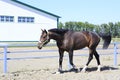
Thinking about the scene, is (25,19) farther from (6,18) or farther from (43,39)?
(43,39)

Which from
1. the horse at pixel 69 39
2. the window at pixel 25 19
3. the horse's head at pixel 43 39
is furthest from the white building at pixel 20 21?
the horse's head at pixel 43 39

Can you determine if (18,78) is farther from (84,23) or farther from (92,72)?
(84,23)

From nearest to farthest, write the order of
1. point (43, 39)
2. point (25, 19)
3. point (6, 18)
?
point (43, 39), point (6, 18), point (25, 19)

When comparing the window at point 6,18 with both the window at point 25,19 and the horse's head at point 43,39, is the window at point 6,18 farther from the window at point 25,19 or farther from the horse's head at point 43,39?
the horse's head at point 43,39

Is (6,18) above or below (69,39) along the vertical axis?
above

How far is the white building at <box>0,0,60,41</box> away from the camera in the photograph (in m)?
41.3

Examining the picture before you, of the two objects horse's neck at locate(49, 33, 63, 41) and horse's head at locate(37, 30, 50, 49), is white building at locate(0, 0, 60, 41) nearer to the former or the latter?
horse's neck at locate(49, 33, 63, 41)

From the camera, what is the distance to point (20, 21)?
4206 cm

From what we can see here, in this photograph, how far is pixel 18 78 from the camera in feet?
30.8

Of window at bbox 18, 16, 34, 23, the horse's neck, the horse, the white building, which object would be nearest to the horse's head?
the horse

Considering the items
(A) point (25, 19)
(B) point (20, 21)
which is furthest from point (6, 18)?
(A) point (25, 19)

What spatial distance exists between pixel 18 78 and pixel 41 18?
113 feet

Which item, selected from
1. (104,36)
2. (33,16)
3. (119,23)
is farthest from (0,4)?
(119,23)

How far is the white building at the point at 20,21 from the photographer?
4128 cm
